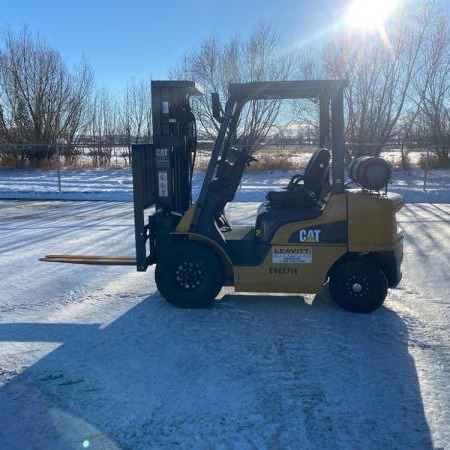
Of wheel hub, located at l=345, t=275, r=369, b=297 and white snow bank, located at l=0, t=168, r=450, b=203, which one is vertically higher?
white snow bank, located at l=0, t=168, r=450, b=203

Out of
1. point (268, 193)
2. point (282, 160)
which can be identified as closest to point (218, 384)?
point (268, 193)

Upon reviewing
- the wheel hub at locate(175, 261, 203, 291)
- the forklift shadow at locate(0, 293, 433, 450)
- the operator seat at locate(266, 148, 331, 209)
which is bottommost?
the forklift shadow at locate(0, 293, 433, 450)

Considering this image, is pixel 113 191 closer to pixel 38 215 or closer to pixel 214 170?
pixel 38 215

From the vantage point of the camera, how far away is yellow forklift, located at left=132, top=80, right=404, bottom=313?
4.96 m

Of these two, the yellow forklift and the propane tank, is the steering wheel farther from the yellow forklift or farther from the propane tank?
the propane tank

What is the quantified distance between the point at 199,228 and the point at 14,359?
2.11 metres

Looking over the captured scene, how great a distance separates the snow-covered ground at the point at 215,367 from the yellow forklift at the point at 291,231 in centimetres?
30

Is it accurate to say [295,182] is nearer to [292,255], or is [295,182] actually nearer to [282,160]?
[292,255]

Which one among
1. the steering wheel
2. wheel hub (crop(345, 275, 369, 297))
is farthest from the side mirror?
wheel hub (crop(345, 275, 369, 297))

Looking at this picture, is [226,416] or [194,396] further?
[194,396]

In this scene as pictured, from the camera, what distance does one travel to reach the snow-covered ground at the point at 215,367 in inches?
120

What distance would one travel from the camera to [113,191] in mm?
17344

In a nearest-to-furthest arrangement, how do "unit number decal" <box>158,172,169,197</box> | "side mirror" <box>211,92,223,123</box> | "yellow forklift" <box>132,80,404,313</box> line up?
"side mirror" <box>211,92,223,123</box>, "yellow forklift" <box>132,80,404,313</box>, "unit number decal" <box>158,172,169,197</box>

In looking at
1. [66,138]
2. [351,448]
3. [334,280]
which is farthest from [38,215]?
[66,138]
